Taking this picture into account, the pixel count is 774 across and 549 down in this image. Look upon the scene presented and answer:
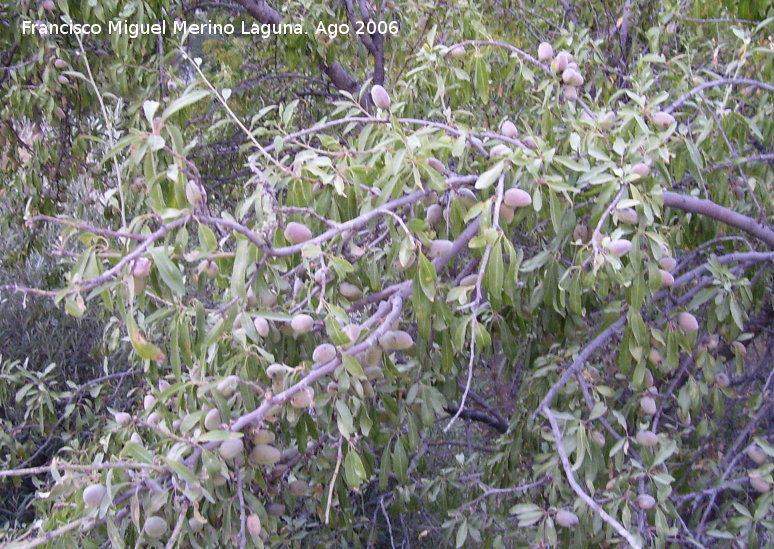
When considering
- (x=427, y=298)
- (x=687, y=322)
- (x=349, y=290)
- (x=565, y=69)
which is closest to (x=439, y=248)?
(x=427, y=298)

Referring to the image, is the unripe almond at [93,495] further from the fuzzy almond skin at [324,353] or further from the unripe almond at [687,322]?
the unripe almond at [687,322]

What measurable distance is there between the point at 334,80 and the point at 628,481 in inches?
89.1

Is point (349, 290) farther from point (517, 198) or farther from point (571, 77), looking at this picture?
point (571, 77)

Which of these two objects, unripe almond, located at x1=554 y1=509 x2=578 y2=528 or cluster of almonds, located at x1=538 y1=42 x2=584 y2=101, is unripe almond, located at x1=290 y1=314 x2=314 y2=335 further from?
cluster of almonds, located at x1=538 y1=42 x2=584 y2=101

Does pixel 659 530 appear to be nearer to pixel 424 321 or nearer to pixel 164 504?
pixel 424 321

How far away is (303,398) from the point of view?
1265mm

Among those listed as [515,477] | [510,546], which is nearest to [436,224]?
[515,477]

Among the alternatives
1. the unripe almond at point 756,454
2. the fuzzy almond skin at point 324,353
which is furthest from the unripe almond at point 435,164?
the unripe almond at point 756,454

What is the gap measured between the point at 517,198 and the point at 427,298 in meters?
0.24

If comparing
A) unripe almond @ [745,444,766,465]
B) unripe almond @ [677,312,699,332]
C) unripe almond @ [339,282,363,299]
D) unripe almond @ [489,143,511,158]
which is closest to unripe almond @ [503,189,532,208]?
unripe almond @ [489,143,511,158]

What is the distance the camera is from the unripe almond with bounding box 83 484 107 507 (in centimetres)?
121

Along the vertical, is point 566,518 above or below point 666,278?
below

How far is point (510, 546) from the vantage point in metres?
2.95

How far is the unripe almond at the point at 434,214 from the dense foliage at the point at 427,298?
14 millimetres
